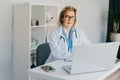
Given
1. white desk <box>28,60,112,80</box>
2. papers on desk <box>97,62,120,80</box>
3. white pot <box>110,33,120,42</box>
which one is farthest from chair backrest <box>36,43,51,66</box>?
white pot <box>110,33,120,42</box>

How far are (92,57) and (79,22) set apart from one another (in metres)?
2.78

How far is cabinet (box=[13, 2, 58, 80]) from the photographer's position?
2.79 metres

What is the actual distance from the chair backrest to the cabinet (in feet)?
1.39

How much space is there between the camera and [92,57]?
1.62 meters

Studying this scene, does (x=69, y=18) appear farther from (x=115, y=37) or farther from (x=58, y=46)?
(x=115, y=37)

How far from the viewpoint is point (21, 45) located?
2.86 m

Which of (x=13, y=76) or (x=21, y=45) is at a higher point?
(x=21, y=45)

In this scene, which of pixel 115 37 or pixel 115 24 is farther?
pixel 115 24

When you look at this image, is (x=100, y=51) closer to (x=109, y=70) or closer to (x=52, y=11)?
(x=109, y=70)

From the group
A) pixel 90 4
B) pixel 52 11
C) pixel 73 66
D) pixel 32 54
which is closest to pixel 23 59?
pixel 32 54

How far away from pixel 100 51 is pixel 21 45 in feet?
4.88

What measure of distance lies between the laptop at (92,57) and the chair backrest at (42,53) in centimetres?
62

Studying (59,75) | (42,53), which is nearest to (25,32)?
(42,53)

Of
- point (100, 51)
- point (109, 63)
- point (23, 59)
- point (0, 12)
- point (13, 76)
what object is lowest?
point (13, 76)
